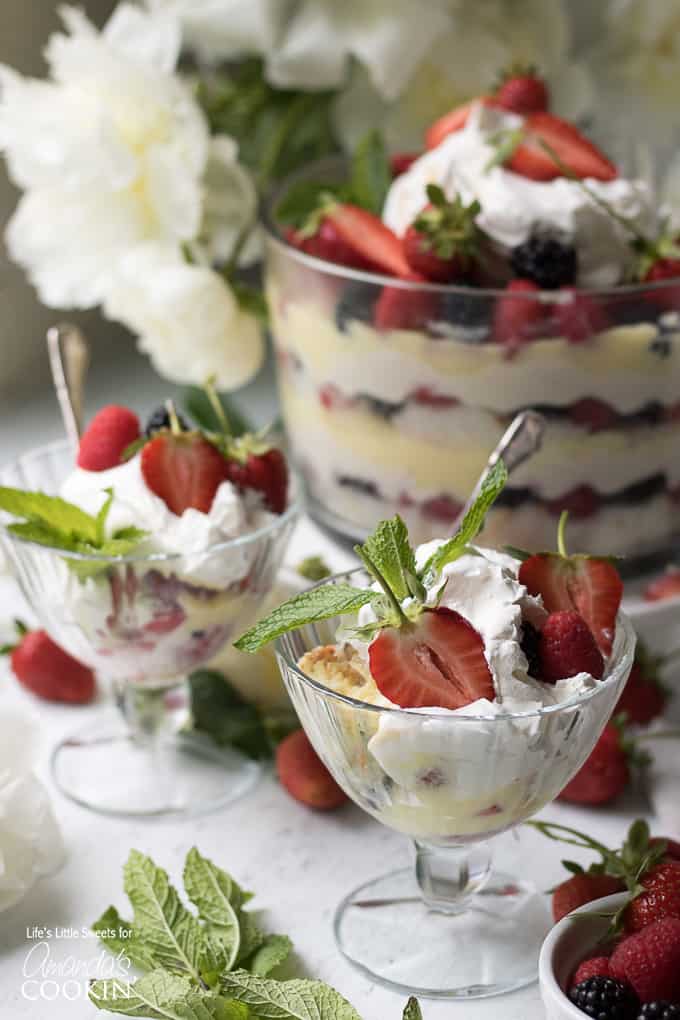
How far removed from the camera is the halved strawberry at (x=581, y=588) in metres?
0.90

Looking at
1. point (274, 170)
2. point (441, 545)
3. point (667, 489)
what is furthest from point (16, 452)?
point (441, 545)

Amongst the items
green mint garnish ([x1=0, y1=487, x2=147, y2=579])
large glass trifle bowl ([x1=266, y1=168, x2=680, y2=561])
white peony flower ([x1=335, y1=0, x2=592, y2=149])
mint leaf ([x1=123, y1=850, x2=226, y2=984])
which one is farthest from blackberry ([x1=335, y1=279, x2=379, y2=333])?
mint leaf ([x1=123, y1=850, x2=226, y2=984])

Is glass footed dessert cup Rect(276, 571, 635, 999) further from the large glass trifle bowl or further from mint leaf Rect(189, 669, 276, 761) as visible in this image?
the large glass trifle bowl

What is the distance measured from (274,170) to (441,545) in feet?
3.17

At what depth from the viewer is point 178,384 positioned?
76.7 inches

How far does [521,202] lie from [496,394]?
18cm

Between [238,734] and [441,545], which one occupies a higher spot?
[441,545]

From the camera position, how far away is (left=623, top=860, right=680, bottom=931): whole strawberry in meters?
0.83

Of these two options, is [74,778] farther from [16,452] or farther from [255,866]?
[16,452]

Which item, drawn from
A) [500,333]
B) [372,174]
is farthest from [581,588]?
[372,174]

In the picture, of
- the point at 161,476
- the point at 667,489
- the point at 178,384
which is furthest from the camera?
the point at 178,384

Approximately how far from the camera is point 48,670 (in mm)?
1243

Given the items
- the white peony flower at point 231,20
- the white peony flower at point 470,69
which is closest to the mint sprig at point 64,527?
the white peony flower at point 231,20

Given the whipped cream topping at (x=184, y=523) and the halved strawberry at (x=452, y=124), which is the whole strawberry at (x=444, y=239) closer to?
the halved strawberry at (x=452, y=124)
